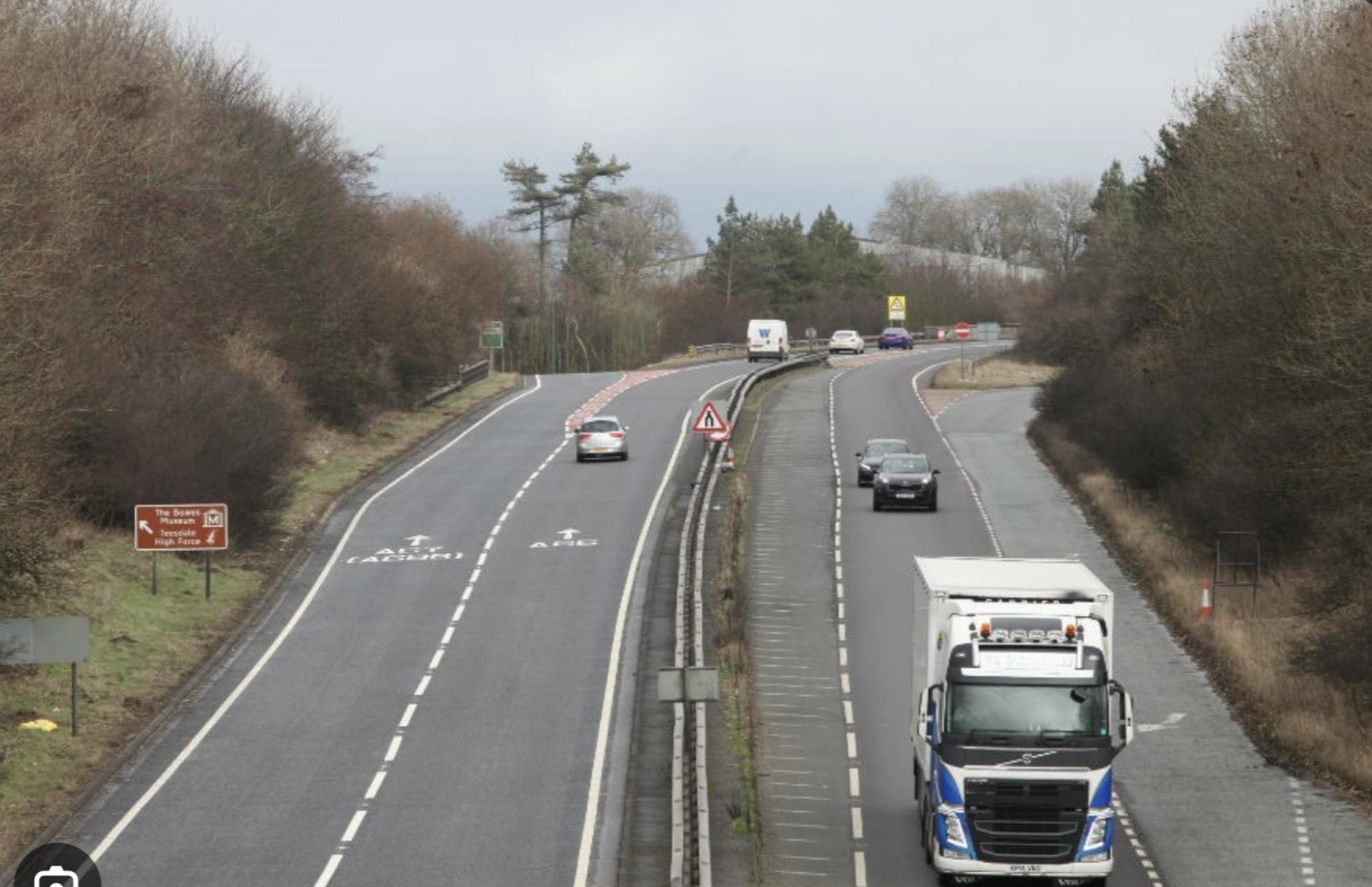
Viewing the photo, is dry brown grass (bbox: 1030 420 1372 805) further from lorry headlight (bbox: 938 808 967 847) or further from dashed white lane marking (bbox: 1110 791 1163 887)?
lorry headlight (bbox: 938 808 967 847)

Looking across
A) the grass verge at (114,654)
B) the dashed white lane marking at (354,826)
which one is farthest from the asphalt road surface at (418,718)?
the grass verge at (114,654)

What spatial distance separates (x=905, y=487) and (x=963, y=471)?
9.78m

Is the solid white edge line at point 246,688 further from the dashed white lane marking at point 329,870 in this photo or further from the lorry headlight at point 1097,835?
the lorry headlight at point 1097,835

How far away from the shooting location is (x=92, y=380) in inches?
1719

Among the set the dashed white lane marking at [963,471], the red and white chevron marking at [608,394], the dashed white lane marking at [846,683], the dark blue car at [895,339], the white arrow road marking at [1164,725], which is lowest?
the white arrow road marking at [1164,725]

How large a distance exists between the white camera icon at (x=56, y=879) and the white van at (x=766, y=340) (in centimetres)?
8651

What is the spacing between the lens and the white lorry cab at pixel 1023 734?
866 inches

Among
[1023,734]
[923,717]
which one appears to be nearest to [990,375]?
[923,717]

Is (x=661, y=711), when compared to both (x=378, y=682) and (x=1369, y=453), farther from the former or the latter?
(x=1369, y=453)

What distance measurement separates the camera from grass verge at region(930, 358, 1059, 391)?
90.2m

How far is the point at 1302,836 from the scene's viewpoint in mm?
26406

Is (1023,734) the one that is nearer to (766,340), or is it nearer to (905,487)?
(905,487)

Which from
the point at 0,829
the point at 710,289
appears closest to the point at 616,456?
the point at 0,829

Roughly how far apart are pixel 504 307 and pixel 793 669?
10984cm
